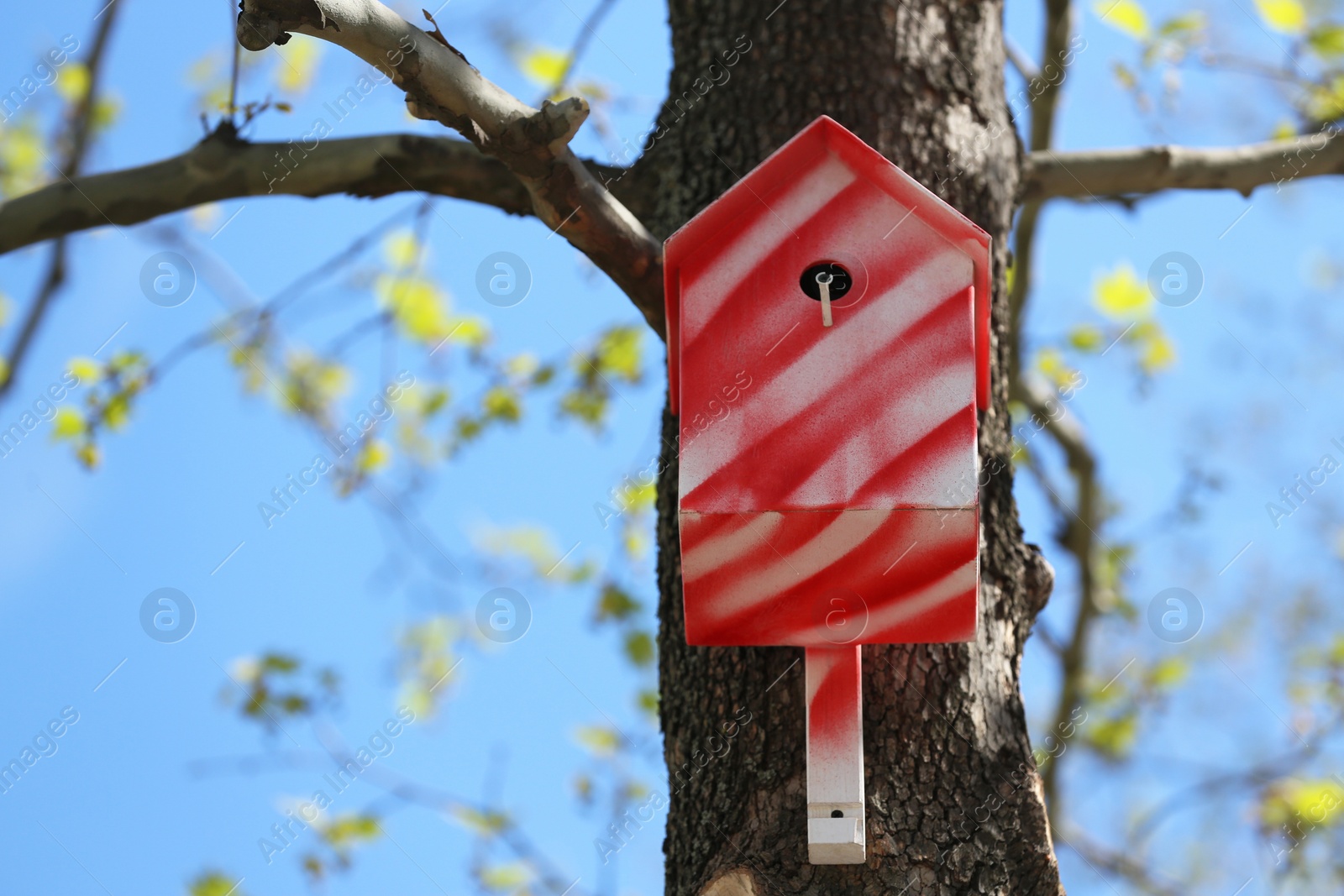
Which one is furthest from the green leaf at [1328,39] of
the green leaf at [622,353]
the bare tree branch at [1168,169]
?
the green leaf at [622,353]

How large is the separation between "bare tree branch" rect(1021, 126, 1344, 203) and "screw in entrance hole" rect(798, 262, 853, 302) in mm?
1073

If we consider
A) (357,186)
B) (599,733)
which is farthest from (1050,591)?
(599,733)

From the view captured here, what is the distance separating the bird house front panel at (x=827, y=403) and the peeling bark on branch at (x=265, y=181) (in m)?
0.69

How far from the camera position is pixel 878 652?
204cm

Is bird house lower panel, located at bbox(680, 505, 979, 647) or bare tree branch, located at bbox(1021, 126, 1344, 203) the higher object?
bare tree branch, located at bbox(1021, 126, 1344, 203)

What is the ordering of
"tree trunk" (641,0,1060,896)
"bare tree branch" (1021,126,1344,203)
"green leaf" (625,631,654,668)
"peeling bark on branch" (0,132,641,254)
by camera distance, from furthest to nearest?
"green leaf" (625,631,654,668)
"bare tree branch" (1021,126,1344,203)
"peeling bark on branch" (0,132,641,254)
"tree trunk" (641,0,1060,896)

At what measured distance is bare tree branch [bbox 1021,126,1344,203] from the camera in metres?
2.88

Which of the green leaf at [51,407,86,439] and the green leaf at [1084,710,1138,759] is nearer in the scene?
the green leaf at [51,407,86,439]

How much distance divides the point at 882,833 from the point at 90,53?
2.95 m

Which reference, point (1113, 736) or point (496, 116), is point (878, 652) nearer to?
point (496, 116)

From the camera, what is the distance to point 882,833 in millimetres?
1881

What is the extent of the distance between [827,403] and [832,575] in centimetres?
26

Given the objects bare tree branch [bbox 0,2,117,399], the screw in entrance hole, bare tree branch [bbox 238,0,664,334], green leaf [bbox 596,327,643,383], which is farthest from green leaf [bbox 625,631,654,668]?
the screw in entrance hole

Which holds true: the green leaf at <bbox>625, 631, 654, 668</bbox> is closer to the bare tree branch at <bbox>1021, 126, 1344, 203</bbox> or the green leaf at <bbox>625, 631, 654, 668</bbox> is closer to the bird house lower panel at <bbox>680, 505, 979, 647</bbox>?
the bare tree branch at <bbox>1021, 126, 1344, 203</bbox>
